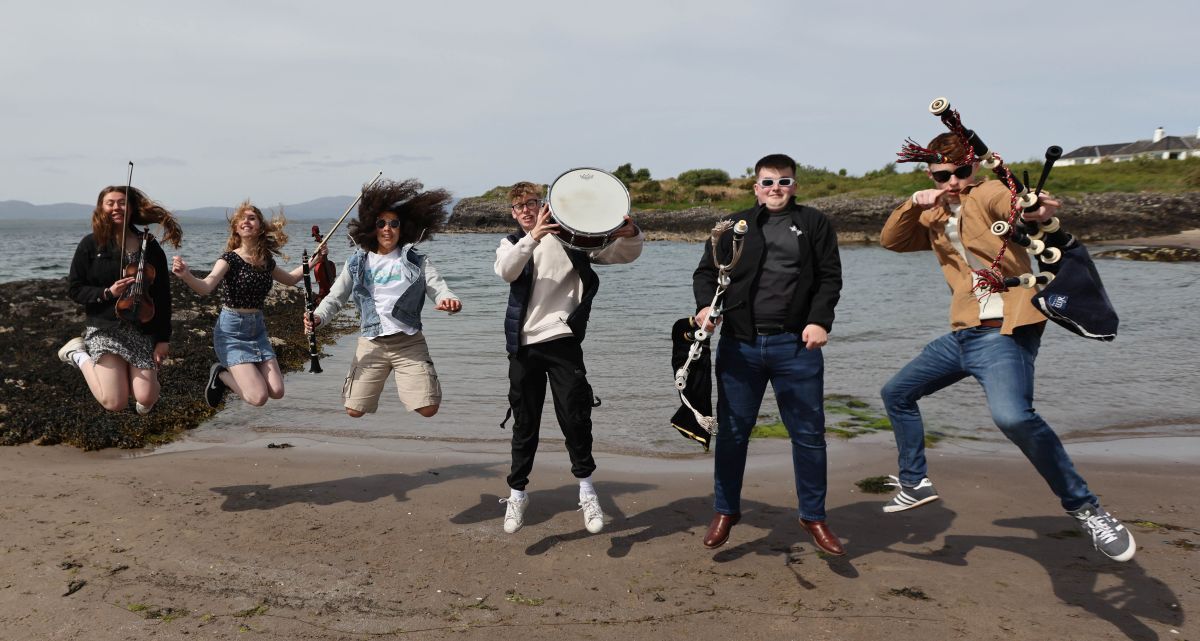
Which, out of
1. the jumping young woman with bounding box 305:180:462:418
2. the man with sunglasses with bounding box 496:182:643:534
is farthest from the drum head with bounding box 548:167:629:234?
the jumping young woman with bounding box 305:180:462:418

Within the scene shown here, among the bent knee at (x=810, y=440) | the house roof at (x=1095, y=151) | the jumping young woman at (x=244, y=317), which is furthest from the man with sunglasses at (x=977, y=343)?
the house roof at (x=1095, y=151)

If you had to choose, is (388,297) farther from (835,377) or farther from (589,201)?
(835,377)

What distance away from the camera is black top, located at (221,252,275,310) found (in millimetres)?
5852

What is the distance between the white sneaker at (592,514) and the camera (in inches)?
192

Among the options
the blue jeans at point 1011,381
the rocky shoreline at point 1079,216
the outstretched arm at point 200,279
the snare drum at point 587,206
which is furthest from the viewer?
the rocky shoreline at point 1079,216

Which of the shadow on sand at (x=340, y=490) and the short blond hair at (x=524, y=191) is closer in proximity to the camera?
the short blond hair at (x=524, y=191)

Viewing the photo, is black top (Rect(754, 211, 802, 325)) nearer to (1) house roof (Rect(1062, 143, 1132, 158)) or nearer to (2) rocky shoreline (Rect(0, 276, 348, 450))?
(2) rocky shoreline (Rect(0, 276, 348, 450))

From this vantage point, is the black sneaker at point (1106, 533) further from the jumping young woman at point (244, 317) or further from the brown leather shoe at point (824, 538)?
the jumping young woman at point (244, 317)

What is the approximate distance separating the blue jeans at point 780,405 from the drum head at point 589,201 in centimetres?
98

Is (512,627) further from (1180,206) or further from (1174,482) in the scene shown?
(1180,206)

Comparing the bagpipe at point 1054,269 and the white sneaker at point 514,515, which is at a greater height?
the bagpipe at point 1054,269

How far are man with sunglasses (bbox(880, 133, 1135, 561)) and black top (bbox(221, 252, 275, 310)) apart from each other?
4.52 meters

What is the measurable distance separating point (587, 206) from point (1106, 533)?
3.23 meters

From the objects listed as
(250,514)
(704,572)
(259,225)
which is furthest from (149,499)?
(704,572)
